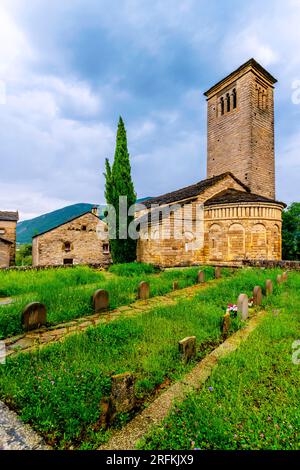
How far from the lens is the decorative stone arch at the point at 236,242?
1572 centimetres

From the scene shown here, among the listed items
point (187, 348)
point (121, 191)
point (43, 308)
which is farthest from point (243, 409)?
point (121, 191)

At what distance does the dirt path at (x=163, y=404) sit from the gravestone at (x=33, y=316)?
327cm

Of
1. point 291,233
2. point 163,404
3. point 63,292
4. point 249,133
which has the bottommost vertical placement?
point 163,404

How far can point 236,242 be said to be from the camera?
15969 millimetres

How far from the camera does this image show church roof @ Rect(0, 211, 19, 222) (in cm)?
3136

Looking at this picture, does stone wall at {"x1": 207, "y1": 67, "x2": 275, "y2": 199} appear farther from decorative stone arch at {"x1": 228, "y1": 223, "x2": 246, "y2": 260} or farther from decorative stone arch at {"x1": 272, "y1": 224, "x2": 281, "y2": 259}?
decorative stone arch at {"x1": 228, "y1": 223, "x2": 246, "y2": 260}

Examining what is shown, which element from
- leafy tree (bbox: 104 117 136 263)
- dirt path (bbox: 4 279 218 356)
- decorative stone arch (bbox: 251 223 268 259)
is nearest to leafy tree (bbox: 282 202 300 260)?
decorative stone arch (bbox: 251 223 268 259)

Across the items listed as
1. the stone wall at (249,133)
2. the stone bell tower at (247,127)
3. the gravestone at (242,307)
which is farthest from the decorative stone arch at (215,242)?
the gravestone at (242,307)

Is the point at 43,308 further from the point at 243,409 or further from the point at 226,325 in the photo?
the point at 243,409

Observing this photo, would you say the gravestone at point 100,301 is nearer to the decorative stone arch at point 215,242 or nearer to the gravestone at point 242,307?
the gravestone at point 242,307

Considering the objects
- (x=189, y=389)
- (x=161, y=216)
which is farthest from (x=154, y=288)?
(x=161, y=216)

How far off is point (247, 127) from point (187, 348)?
23286mm

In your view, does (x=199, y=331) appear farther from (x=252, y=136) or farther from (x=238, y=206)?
(x=252, y=136)
